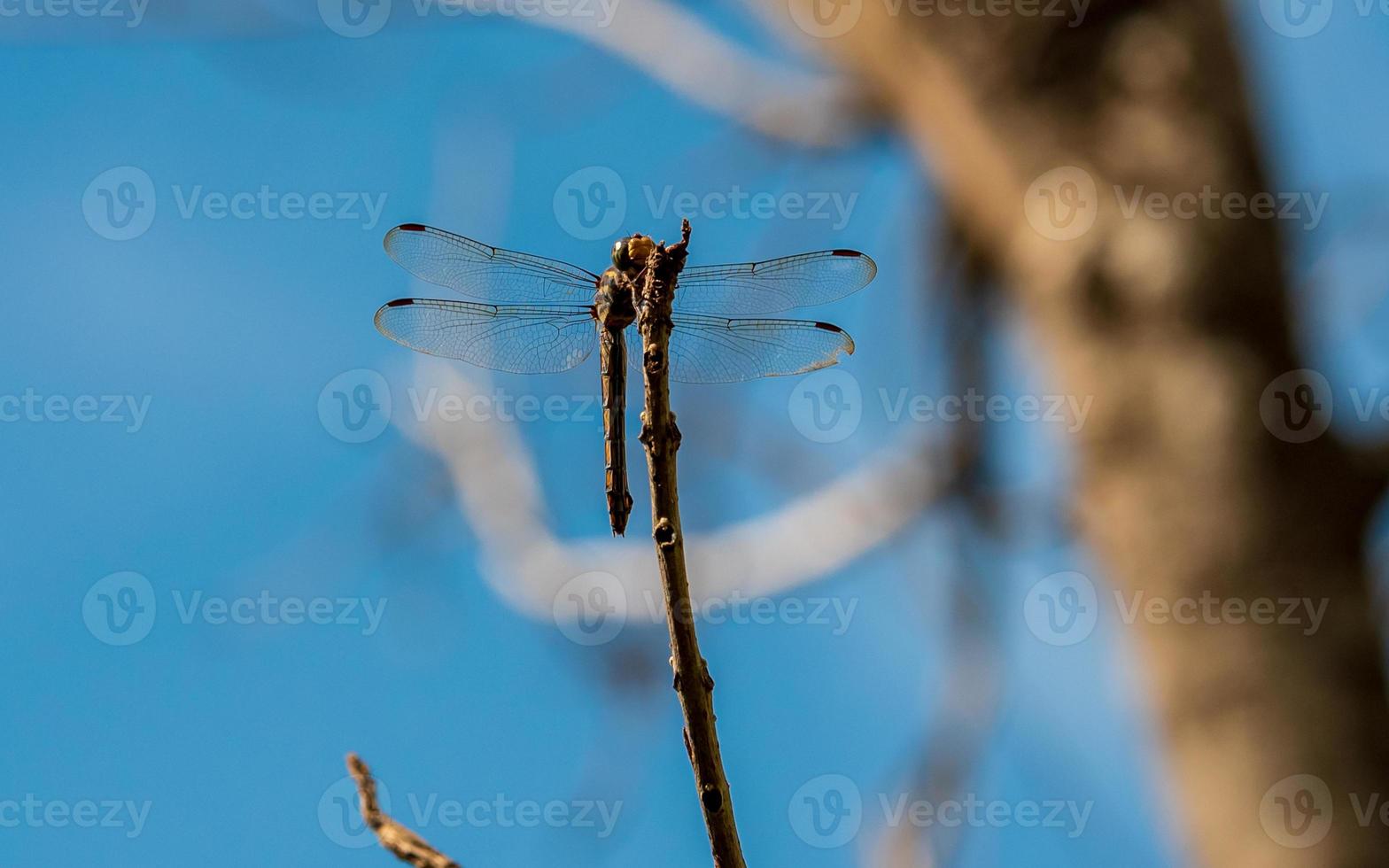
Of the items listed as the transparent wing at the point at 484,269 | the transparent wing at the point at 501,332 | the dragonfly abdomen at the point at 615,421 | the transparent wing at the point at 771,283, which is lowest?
the dragonfly abdomen at the point at 615,421

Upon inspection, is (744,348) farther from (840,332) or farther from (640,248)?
(640,248)

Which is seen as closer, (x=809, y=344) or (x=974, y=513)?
(x=974, y=513)

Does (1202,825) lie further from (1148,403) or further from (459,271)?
(459,271)

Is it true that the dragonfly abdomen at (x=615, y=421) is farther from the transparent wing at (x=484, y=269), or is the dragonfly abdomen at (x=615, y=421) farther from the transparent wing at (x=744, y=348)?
the transparent wing at (x=484, y=269)

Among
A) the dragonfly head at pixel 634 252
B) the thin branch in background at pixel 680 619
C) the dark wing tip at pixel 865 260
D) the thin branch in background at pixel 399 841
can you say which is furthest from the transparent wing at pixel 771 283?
the thin branch in background at pixel 399 841

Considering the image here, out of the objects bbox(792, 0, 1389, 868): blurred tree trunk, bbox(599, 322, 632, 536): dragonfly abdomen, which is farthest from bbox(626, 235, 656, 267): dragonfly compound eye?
bbox(792, 0, 1389, 868): blurred tree trunk

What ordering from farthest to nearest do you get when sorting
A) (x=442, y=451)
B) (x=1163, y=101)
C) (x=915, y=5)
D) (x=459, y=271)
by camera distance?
(x=442, y=451)
(x=459, y=271)
(x=915, y=5)
(x=1163, y=101)

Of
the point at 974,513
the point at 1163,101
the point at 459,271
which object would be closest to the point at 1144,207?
the point at 1163,101
